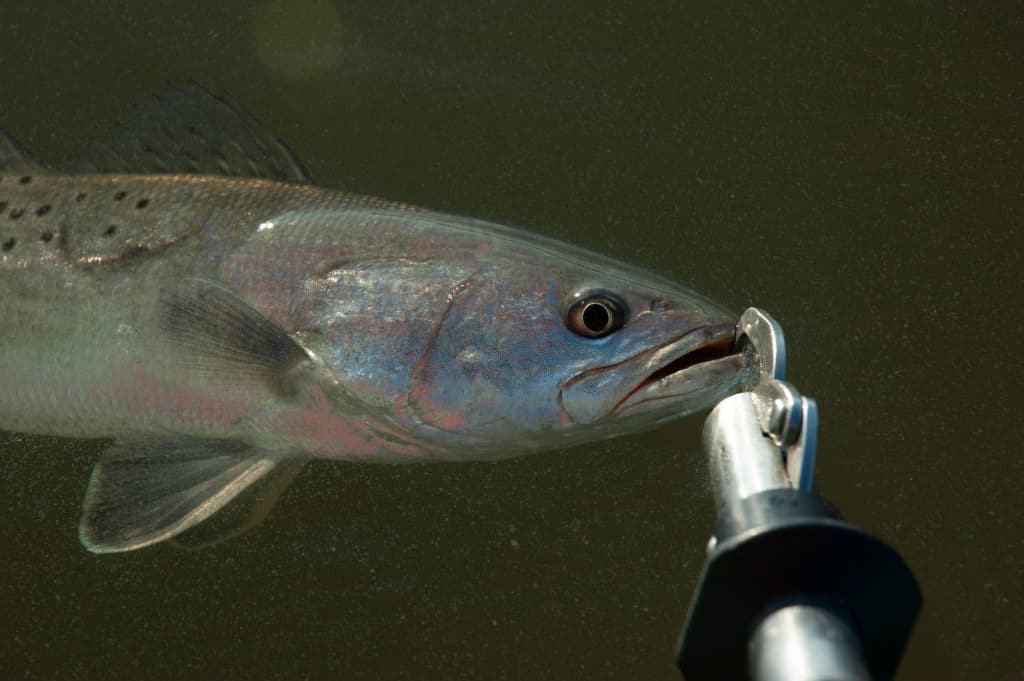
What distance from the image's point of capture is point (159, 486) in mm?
2174

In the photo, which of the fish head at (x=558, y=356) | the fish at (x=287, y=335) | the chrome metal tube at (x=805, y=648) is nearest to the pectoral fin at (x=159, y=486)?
the fish at (x=287, y=335)

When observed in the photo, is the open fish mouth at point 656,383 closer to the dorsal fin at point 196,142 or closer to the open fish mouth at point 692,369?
the open fish mouth at point 692,369

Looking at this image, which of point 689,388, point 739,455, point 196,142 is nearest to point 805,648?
point 739,455

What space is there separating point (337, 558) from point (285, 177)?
1094mm

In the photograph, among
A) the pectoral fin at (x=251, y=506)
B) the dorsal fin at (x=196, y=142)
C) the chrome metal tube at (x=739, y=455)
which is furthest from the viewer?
the dorsal fin at (x=196, y=142)

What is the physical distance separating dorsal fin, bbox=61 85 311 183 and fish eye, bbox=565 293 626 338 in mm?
944

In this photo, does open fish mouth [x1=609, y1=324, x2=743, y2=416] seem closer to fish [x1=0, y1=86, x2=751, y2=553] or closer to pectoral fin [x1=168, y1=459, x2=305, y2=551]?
fish [x1=0, y1=86, x2=751, y2=553]

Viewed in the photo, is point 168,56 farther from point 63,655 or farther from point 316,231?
point 63,655

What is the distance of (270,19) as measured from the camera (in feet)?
10.6

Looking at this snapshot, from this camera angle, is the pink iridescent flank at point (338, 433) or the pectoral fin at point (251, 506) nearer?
the pink iridescent flank at point (338, 433)

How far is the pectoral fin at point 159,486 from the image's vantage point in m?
2.14

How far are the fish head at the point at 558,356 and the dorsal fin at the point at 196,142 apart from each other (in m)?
0.76

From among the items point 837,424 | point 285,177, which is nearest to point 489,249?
point 285,177

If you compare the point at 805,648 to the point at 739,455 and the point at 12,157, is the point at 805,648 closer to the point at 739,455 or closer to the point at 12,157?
the point at 739,455
